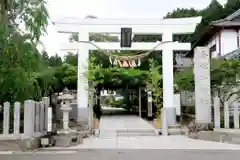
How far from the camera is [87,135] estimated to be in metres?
17.1

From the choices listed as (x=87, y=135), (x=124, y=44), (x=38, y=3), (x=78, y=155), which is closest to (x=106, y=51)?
(x=124, y=44)

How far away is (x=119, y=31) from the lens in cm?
2052

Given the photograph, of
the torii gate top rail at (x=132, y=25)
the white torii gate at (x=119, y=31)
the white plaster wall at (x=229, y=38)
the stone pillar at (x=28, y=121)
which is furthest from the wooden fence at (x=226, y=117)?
the white plaster wall at (x=229, y=38)

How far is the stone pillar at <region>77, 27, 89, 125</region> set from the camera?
20.4 meters

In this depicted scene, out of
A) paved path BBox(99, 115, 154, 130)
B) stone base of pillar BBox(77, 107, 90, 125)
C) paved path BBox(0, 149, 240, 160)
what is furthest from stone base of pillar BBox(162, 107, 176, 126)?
paved path BBox(0, 149, 240, 160)

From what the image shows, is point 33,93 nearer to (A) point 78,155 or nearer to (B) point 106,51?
(A) point 78,155

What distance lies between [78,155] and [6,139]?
2.79 meters

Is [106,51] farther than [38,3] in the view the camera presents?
Yes

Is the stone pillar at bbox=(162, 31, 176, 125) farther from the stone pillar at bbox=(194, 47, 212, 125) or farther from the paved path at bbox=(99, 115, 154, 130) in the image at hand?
the stone pillar at bbox=(194, 47, 212, 125)

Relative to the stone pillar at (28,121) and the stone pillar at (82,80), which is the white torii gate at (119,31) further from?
the stone pillar at (28,121)

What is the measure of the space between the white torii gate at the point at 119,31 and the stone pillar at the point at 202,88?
4.31 m

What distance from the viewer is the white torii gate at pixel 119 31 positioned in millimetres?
20391

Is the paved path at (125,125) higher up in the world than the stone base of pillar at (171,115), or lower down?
lower down

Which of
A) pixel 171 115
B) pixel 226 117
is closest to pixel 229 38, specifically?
pixel 171 115
